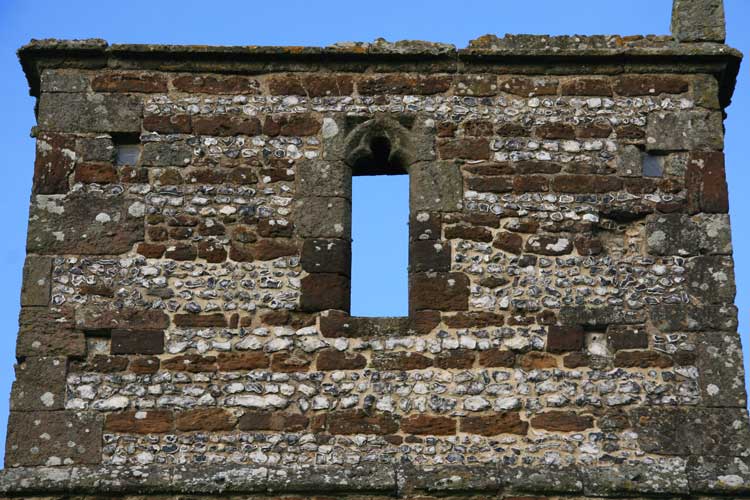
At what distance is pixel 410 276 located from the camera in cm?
1070

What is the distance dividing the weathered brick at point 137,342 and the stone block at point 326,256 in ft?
3.77

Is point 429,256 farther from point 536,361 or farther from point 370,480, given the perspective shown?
point 370,480

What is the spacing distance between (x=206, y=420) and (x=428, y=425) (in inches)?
59.6

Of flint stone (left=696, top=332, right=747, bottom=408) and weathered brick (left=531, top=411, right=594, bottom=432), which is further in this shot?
flint stone (left=696, top=332, right=747, bottom=408)

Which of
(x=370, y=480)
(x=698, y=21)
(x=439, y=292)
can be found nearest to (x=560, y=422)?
(x=439, y=292)

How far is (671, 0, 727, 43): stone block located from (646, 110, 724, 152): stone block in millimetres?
635

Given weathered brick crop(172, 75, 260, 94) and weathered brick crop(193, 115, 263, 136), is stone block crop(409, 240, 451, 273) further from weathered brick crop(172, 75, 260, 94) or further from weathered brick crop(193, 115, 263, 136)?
weathered brick crop(172, 75, 260, 94)

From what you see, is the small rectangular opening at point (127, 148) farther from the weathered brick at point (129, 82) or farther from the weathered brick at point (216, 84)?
the weathered brick at point (216, 84)

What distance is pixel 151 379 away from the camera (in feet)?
34.0

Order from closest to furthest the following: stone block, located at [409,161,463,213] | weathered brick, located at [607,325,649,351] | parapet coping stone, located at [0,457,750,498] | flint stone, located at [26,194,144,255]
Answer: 1. parapet coping stone, located at [0,457,750,498]
2. weathered brick, located at [607,325,649,351]
3. flint stone, located at [26,194,144,255]
4. stone block, located at [409,161,463,213]

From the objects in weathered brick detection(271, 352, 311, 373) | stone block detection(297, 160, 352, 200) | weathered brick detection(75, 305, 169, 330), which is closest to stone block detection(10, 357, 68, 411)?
weathered brick detection(75, 305, 169, 330)

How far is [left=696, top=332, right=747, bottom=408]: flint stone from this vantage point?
1034 centimetres

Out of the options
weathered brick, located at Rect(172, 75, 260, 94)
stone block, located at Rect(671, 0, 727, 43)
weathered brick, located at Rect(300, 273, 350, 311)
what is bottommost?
weathered brick, located at Rect(300, 273, 350, 311)

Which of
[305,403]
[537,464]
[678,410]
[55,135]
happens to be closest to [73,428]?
[305,403]
